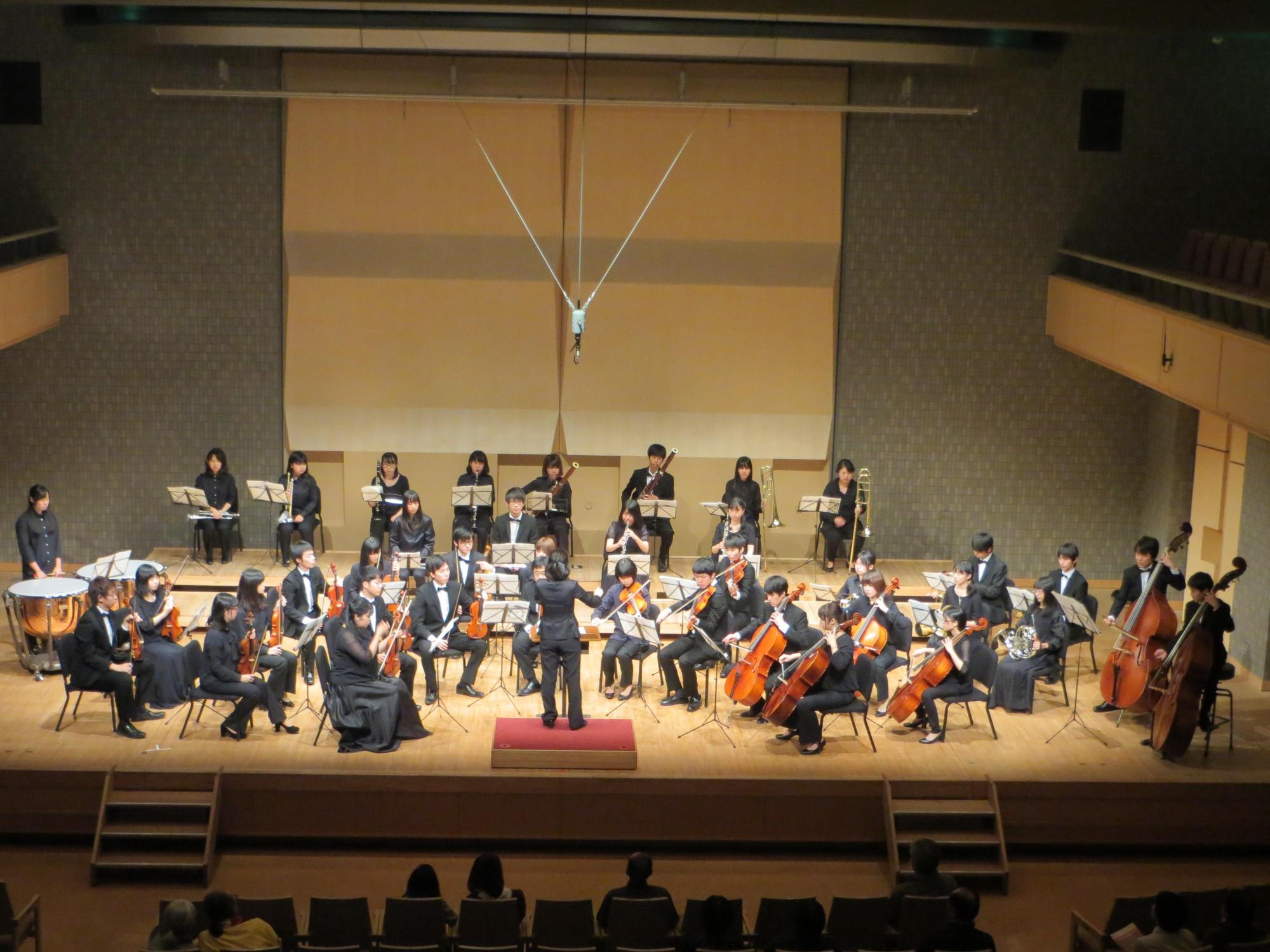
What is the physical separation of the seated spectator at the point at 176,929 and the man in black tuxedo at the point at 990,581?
613 centimetres

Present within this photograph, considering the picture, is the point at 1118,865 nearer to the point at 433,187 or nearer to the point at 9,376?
the point at 433,187

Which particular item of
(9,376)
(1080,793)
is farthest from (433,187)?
(1080,793)

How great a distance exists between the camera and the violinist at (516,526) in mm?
11962

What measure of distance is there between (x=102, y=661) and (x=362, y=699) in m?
1.69

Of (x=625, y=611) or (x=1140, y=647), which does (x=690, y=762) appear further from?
(x=1140, y=647)

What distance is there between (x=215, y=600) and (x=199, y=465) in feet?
14.5

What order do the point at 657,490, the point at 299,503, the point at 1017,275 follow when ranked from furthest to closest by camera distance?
the point at 1017,275 → the point at 657,490 → the point at 299,503

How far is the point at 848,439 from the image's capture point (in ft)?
45.6

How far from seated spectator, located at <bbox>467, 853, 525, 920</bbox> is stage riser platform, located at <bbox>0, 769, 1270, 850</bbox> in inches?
76.4

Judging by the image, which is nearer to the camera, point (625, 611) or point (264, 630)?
point (264, 630)

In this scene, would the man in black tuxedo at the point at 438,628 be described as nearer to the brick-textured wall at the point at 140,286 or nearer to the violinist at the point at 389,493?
the violinist at the point at 389,493

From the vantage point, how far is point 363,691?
955 cm

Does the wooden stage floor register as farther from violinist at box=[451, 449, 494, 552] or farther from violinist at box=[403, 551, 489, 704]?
violinist at box=[451, 449, 494, 552]

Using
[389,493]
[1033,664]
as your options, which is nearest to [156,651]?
[389,493]
